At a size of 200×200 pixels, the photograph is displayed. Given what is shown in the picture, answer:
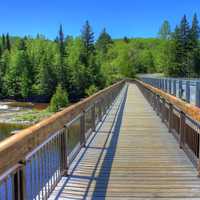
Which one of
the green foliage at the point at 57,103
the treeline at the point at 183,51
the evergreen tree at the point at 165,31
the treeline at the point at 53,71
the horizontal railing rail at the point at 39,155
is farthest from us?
the evergreen tree at the point at 165,31

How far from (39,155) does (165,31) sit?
10324 cm

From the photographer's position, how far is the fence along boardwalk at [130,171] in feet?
16.3

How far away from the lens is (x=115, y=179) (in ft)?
18.4

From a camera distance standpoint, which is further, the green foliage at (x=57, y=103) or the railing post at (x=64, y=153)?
the green foliage at (x=57, y=103)

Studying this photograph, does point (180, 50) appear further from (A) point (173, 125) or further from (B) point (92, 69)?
(A) point (173, 125)

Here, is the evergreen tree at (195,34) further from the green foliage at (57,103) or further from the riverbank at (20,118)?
the riverbank at (20,118)

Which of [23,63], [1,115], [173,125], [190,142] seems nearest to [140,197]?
[190,142]

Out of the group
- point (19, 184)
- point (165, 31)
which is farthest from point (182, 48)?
point (19, 184)

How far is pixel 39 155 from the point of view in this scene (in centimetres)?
457

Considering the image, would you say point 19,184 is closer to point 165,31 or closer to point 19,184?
point 19,184

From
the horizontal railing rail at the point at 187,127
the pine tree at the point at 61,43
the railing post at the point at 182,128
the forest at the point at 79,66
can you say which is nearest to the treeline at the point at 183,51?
the forest at the point at 79,66

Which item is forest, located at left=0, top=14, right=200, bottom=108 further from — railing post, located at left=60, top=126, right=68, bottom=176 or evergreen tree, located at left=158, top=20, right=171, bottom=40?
railing post, located at left=60, top=126, right=68, bottom=176

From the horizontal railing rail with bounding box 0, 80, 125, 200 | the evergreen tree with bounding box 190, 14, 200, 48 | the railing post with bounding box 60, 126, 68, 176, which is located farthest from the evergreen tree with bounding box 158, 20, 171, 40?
the railing post with bounding box 60, 126, 68, 176

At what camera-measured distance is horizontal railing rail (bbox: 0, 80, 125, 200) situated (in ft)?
10.6
